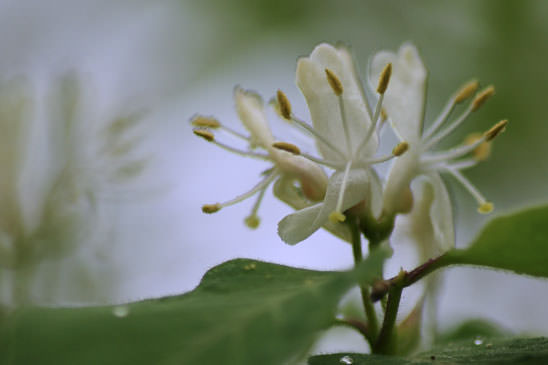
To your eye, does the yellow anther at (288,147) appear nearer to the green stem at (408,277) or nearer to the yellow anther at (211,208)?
the yellow anther at (211,208)

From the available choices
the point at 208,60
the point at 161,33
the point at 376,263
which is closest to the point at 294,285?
the point at 376,263

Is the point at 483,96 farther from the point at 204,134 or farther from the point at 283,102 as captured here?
the point at 204,134

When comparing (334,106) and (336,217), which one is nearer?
(336,217)

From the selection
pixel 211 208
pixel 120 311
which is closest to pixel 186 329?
pixel 120 311

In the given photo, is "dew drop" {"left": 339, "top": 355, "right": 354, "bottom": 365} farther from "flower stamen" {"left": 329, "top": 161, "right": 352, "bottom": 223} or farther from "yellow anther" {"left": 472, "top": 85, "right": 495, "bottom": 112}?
"yellow anther" {"left": 472, "top": 85, "right": 495, "bottom": 112}

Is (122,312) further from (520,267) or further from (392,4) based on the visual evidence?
(392,4)

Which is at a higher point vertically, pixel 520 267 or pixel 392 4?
pixel 392 4
